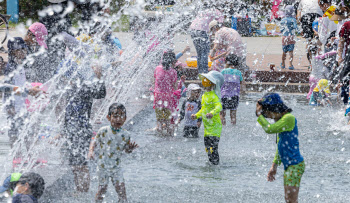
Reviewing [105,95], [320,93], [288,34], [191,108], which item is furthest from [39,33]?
[288,34]

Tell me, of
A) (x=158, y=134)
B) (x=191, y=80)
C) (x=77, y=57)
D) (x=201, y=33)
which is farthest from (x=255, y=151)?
(x=191, y=80)

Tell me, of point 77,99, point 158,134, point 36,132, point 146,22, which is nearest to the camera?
point 77,99

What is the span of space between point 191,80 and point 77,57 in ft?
20.3

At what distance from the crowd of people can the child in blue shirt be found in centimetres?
217

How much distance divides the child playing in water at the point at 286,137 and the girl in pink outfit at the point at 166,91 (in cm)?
315

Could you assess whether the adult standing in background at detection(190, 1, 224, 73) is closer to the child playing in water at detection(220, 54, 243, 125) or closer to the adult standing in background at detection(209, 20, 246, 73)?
the adult standing in background at detection(209, 20, 246, 73)

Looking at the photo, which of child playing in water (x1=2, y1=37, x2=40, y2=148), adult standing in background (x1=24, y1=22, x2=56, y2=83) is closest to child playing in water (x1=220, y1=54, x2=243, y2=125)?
adult standing in background (x1=24, y1=22, x2=56, y2=83)

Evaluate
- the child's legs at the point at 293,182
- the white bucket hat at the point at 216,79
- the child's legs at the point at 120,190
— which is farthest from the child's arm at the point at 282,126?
the white bucket hat at the point at 216,79

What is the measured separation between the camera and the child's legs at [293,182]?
4484 mm

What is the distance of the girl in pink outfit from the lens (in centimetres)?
763

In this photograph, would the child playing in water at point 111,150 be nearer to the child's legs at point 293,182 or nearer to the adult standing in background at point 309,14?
the child's legs at point 293,182

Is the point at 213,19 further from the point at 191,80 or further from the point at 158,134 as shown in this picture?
the point at 158,134

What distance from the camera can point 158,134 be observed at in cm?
782

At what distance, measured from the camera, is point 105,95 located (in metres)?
5.55
